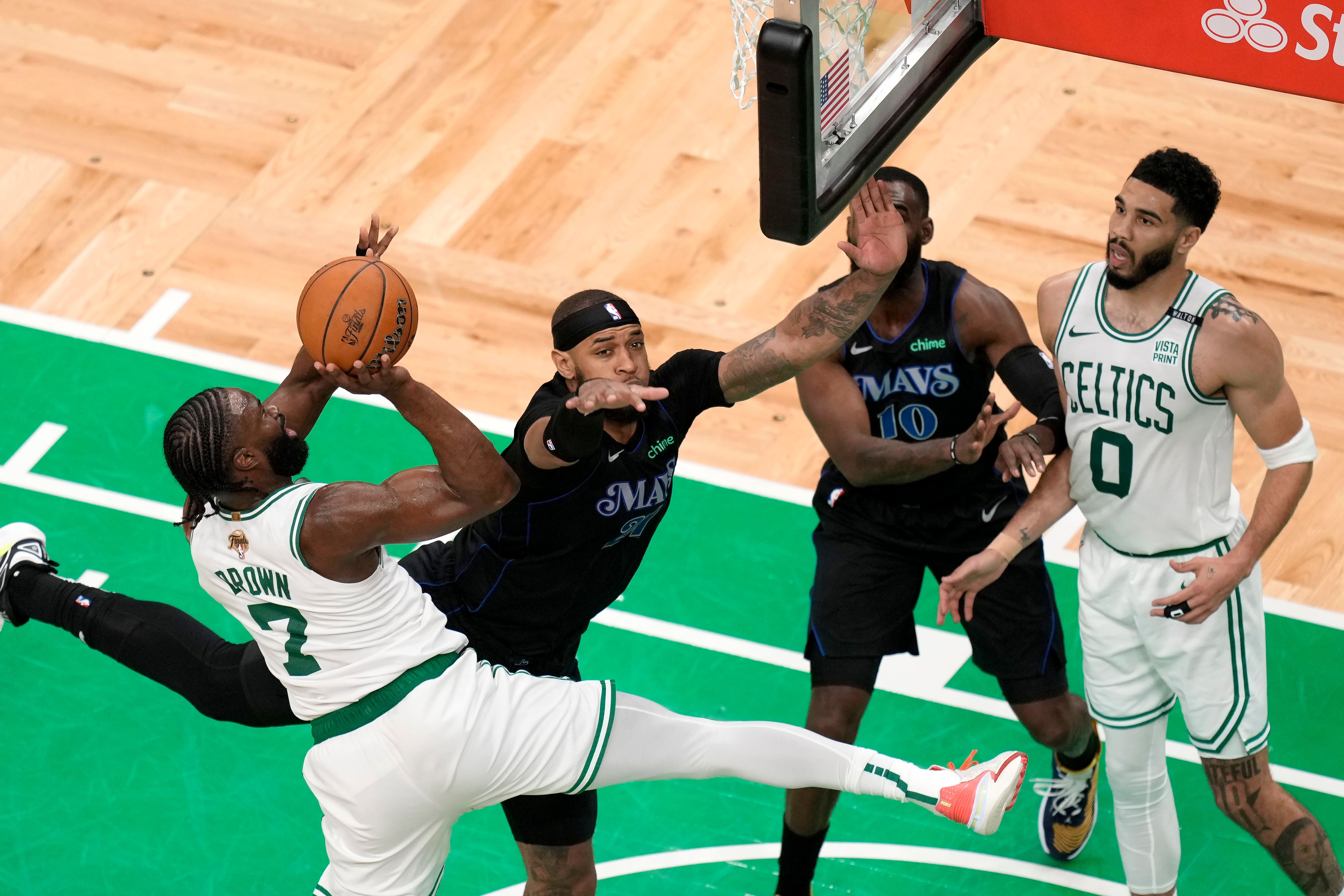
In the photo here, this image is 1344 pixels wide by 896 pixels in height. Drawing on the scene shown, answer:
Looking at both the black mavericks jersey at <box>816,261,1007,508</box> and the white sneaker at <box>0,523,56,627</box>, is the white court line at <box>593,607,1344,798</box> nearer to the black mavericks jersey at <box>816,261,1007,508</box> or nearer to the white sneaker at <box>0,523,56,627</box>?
the black mavericks jersey at <box>816,261,1007,508</box>

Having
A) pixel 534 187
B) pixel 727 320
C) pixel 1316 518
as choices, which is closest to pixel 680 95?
pixel 534 187

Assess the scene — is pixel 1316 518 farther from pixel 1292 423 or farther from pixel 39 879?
pixel 39 879

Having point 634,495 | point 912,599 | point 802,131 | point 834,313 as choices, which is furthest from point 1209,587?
point 802,131

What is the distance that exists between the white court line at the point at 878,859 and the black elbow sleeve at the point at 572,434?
2.12 meters

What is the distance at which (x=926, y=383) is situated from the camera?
629 centimetres

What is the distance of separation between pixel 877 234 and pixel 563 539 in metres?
1.31

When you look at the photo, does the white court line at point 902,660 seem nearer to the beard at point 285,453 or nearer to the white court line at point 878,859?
the white court line at point 878,859

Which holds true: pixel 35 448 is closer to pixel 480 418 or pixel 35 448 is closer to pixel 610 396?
pixel 480 418

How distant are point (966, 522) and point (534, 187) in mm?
4268

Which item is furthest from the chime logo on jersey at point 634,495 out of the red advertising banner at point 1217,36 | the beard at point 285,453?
the red advertising banner at point 1217,36

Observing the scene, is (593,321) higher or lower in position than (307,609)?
higher

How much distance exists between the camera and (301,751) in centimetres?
722

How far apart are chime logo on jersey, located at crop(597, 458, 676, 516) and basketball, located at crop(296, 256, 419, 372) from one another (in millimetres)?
783

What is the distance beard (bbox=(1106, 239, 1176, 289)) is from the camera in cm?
543
